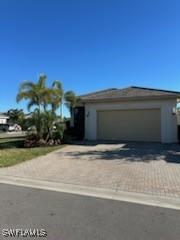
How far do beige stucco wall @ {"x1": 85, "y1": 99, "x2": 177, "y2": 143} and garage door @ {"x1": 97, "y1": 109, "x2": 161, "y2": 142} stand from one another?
304 mm

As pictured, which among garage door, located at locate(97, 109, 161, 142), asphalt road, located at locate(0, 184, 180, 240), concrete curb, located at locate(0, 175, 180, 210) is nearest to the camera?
asphalt road, located at locate(0, 184, 180, 240)

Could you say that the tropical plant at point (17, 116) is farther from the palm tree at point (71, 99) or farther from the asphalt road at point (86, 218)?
the asphalt road at point (86, 218)

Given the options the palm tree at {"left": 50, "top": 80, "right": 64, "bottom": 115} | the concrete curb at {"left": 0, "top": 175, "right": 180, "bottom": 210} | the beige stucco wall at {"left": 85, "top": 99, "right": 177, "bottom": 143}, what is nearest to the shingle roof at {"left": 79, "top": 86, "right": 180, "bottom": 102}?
the beige stucco wall at {"left": 85, "top": 99, "right": 177, "bottom": 143}

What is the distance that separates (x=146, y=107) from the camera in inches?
632

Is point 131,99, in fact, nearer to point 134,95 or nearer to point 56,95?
point 134,95

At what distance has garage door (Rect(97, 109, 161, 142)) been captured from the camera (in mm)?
15930

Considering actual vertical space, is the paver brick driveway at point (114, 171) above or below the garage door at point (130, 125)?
below

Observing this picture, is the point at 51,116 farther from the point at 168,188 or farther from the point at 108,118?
the point at 168,188

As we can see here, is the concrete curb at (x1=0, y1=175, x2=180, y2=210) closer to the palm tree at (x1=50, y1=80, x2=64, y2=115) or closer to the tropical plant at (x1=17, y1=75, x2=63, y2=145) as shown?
the tropical plant at (x1=17, y1=75, x2=63, y2=145)

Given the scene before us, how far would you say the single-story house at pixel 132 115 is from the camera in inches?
605

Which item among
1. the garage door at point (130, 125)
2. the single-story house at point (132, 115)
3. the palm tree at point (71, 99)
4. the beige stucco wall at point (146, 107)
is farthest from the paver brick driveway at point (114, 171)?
the palm tree at point (71, 99)

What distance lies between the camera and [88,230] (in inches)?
145

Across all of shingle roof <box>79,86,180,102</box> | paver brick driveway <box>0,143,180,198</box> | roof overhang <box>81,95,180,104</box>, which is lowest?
paver brick driveway <box>0,143,180,198</box>

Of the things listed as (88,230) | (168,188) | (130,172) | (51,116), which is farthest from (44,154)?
(88,230)
